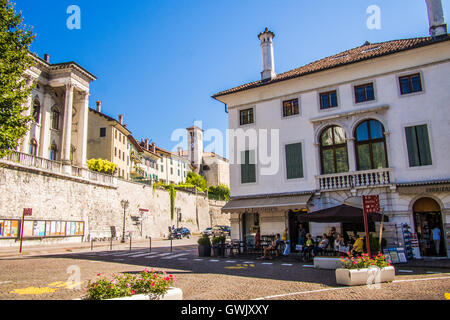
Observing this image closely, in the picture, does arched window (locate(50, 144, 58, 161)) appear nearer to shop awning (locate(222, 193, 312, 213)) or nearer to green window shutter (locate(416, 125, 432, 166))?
shop awning (locate(222, 193, 312, 213))

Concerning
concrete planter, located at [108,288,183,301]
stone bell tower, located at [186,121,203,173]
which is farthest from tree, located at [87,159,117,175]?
stone bell tower, located at [186,121,203,173]

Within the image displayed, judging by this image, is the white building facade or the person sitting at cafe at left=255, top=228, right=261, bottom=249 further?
the person sitting at cafe at left=255, top=228, right=261, bottom=249

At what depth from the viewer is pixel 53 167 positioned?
31.2 m

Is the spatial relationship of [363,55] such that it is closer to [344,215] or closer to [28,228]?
[344,215]

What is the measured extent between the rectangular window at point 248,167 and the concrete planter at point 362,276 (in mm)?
A: 12464

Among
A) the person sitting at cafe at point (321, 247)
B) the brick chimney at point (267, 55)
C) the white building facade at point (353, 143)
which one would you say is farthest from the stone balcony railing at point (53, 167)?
the person sitting at cafe at point (321, 247)

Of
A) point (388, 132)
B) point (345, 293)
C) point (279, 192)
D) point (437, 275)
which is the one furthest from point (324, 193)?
point (345, 293)

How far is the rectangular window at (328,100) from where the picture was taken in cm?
2044

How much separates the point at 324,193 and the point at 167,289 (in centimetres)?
1451

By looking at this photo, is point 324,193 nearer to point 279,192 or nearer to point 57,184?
point 279,192

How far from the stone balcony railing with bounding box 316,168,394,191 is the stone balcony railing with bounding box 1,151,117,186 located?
23089mm

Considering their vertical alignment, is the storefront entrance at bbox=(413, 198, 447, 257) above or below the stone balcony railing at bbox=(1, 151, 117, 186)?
below

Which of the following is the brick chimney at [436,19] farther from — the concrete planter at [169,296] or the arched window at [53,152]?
the arched window at [53,152]

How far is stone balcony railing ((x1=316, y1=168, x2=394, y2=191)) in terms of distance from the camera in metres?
17.9
